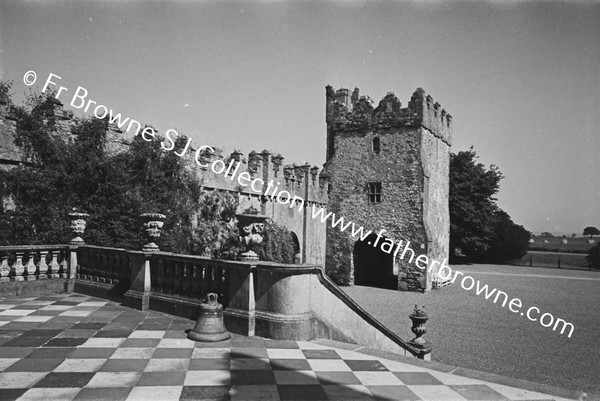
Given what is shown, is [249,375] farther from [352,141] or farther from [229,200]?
[352,141]

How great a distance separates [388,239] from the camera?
893 inches

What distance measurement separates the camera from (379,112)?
915 inches

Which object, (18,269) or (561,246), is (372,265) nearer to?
(18,269)

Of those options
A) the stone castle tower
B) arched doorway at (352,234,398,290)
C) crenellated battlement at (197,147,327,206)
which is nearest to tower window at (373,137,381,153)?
the stone castle tower

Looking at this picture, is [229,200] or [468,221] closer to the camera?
[229,200]

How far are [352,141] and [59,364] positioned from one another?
20.3 metres

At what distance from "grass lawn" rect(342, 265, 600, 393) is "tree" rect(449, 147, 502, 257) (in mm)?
12761

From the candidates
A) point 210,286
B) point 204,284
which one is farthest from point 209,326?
point 204,284

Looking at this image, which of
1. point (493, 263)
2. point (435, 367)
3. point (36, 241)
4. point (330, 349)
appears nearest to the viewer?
point (435, 367)

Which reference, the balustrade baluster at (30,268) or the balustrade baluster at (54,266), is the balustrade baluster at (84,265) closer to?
the balustrade baluster at (54,266)

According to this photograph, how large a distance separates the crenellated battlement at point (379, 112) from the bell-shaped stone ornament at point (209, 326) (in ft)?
60.3

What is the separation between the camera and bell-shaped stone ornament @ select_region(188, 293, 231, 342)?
5969 mm

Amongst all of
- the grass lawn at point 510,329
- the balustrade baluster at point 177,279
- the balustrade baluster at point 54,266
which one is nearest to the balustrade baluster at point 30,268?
the balustrade baluster at point 54,266

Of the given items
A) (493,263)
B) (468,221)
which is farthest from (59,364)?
(493,263)
